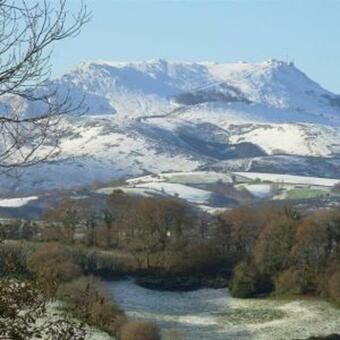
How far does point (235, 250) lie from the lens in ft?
280

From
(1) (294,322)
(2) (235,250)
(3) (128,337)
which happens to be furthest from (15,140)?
(2) (235,250)

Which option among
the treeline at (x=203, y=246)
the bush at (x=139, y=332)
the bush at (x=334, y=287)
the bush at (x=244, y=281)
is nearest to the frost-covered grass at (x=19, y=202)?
the treeline at (x=203, y=246)

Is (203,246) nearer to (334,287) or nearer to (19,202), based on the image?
(334,287)

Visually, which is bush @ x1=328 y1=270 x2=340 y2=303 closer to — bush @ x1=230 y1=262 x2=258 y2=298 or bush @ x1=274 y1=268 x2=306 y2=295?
bush @ x1=274 y1=268 x2=306 y2=295

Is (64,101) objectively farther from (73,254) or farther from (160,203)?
(160,203)

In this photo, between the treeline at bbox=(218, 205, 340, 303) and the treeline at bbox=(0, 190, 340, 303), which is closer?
the treeline at bbox=(218, 205, 340, 303)

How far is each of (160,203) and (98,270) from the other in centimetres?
1641

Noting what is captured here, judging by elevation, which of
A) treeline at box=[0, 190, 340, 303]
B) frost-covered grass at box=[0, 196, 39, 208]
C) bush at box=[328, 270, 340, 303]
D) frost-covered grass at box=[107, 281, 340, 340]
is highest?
frost-covered grass at box=[0, 196, 39, 208]

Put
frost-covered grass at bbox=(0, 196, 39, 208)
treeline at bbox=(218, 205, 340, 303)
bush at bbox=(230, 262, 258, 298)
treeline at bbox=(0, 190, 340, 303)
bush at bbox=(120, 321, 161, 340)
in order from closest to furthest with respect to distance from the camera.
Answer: bush at bbox=(120, 321, 161, 340) < treeline at bbox=(218, 205, 340, 303) < bush at bbox=(230, 262, 258, 298) < treeline at bbox=(0, 190, 340, 303) < frost-covered grass at bbox=(0, 196, 39, 208)

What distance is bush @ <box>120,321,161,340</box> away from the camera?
41.2 m

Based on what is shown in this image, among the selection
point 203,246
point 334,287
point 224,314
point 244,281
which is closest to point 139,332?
point 224,314

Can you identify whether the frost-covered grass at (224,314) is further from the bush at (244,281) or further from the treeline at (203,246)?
the treeline at (203,246)

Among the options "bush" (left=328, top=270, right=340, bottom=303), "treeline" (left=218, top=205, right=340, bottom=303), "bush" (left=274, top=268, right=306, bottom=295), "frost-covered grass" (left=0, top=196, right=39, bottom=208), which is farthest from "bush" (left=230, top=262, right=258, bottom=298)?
"frost-covered grass" (left=0, top=196, right=39, bottom=208)

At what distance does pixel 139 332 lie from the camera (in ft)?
137
